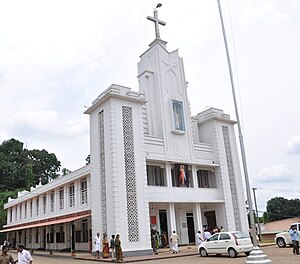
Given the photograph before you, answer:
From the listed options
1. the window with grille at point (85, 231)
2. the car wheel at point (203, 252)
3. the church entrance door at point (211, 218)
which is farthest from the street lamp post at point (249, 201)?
the window with grille at point (85, 231)

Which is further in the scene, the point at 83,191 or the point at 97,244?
the point at 83,191

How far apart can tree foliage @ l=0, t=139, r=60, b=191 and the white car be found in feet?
152

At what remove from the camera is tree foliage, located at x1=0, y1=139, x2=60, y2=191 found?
2314 inches

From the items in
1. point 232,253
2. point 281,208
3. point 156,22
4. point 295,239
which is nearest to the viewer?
point 295,239

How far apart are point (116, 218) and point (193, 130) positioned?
11101 mm

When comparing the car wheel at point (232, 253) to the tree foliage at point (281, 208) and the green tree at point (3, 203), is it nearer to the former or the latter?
the green tree at point (3, 203)

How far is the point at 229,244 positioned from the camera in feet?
55.2

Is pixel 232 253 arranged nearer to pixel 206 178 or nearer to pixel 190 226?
pixel 190 226

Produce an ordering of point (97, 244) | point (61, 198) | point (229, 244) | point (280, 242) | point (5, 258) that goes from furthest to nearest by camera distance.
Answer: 1. point (61, 198)
2. point (280, 242)
3. point (97, 244)
4. point (229, 244)
5. point (5, 258)

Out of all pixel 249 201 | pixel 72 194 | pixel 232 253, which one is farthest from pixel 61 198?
pixel 249 201

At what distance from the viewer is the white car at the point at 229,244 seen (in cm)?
1655

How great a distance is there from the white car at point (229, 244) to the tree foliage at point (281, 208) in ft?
158

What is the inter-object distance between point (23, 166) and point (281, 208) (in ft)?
153

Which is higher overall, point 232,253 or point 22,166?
point 22,166
